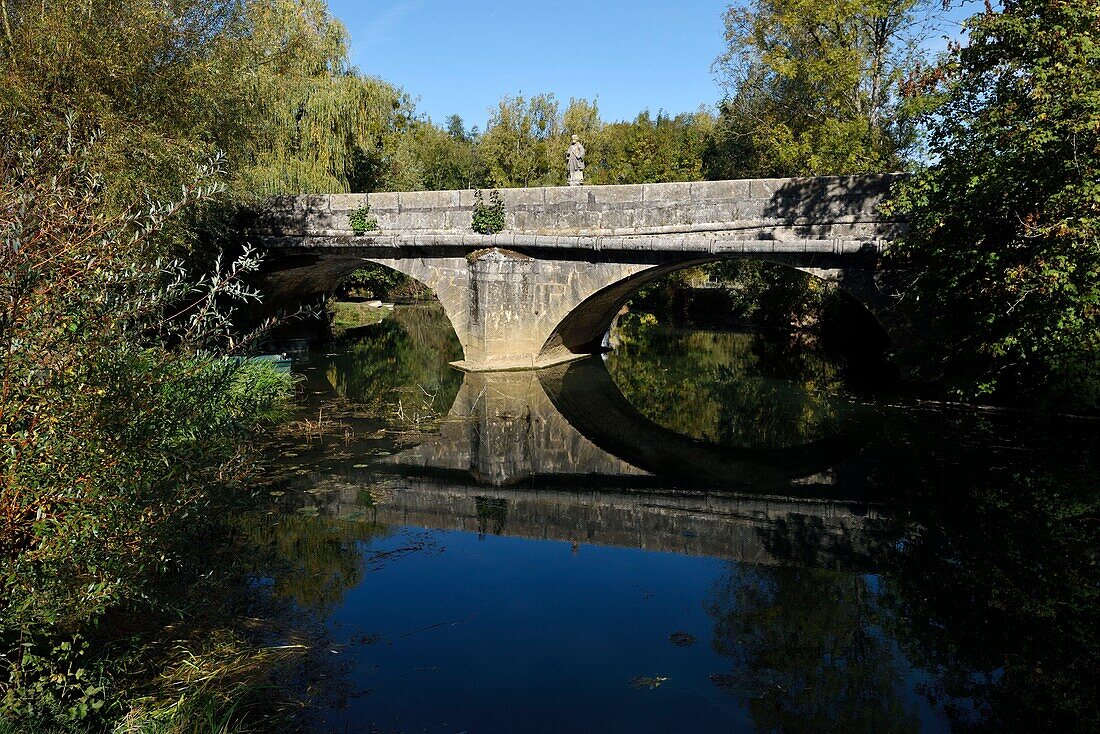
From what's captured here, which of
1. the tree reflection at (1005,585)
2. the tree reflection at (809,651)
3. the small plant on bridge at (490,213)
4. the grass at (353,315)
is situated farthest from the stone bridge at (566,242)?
the tree reflection at (809,651)

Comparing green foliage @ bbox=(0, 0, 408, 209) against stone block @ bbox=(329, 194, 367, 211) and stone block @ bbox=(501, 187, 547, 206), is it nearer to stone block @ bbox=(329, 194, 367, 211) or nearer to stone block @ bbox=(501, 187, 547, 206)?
stone block @ bbox=(329, 194, 367, 211)

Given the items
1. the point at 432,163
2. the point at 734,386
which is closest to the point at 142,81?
the point at 734,386

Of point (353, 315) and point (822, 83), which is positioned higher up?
point (822, 83)

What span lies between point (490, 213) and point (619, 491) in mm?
8278

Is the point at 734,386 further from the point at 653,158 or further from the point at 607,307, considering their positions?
the point at 653,158

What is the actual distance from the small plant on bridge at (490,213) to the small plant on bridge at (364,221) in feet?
7.36

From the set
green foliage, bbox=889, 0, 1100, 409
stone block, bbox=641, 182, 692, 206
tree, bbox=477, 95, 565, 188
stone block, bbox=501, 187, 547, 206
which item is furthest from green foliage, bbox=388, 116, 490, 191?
green foliage, bbox=889, 0, 1100, 409

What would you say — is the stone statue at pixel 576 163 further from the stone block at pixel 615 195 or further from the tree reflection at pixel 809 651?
the tree reflection at pixel 809 651

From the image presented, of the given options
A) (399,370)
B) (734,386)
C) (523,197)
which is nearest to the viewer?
(734,386)

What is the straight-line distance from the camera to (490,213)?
15617mm

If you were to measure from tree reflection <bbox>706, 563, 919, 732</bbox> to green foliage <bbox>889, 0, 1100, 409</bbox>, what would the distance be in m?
5.30

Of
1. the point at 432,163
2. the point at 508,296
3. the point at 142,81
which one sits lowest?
the point at 508,296

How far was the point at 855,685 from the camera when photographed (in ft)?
15.6

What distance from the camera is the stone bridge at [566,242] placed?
42.4ft
